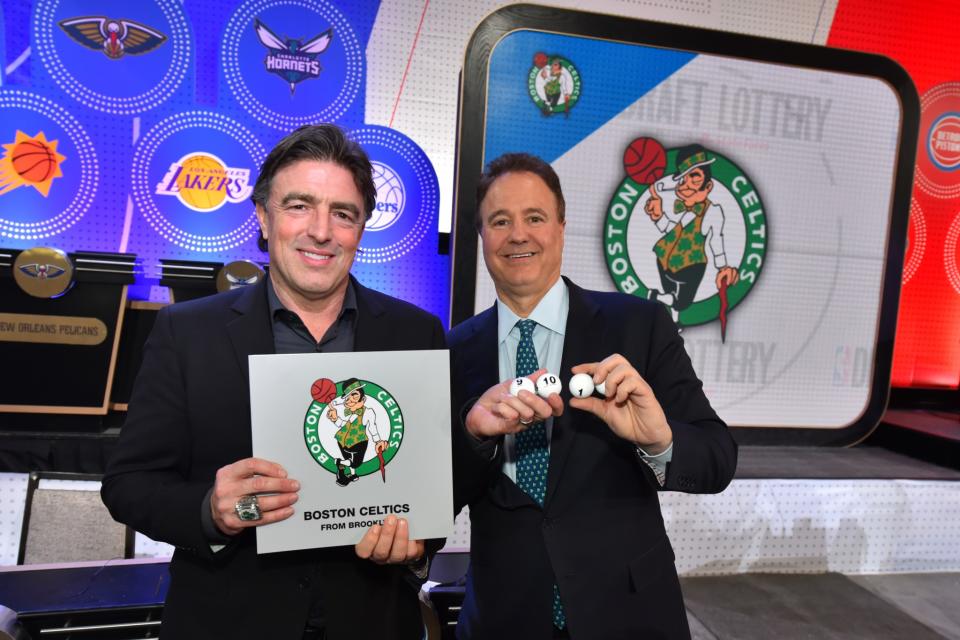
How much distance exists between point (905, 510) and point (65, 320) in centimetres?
509

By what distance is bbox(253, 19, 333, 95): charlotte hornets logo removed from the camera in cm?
430

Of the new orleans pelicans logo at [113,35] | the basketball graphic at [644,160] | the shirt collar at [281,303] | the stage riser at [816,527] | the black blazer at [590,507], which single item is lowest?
the stage riser at [816,527]

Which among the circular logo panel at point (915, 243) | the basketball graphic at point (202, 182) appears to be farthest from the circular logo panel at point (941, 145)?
the basketball graphic at point (202, 182)

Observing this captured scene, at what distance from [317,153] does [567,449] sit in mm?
974

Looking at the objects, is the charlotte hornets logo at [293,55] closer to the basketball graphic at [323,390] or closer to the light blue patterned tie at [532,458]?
the light blue patterned tie at [532,458]

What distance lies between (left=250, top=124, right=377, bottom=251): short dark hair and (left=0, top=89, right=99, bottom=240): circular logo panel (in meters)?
3.37

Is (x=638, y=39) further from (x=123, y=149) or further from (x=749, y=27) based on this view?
(x=123, y=149)

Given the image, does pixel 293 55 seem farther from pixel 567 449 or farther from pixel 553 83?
pixel 567 449

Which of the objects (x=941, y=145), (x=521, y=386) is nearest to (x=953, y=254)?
(x=941, y=145)

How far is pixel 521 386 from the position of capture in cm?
139

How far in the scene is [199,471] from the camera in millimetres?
1389

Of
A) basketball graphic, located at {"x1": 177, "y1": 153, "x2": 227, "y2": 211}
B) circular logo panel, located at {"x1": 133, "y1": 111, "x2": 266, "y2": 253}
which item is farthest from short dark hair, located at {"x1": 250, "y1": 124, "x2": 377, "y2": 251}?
basketball graphic, located at {"x1": 177, "y1": 153, "x2": 227, "y2": 211}

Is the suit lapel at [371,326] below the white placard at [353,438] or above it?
above

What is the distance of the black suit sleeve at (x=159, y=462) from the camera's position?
127 centimetres
